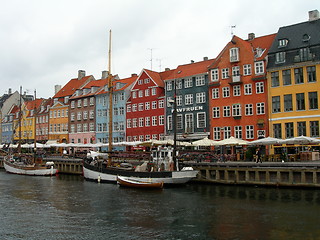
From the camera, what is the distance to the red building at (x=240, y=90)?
45.8 m

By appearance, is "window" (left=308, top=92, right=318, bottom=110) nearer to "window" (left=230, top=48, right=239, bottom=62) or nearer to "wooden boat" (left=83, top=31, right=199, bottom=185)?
"window" (left=230, top=48, right=239, bottom=62)

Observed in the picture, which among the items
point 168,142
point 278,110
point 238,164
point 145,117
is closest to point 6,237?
point 238,164

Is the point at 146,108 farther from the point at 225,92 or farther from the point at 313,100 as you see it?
the point at 313,100

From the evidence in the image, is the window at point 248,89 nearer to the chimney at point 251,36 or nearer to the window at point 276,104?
the window at point 276,104

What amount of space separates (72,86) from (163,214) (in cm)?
6187

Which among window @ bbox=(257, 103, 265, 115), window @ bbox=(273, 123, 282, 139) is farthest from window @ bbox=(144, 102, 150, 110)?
window @ bbox=(273, 123, 282, 139)

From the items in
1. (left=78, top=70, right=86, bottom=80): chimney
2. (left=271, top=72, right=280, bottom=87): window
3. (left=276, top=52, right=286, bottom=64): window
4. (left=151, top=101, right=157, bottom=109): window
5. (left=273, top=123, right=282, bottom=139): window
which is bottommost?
(left=273, top=123, right=282, bottom=139): window

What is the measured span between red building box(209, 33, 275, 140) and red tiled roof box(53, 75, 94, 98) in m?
34.8

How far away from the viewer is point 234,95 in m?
48.2

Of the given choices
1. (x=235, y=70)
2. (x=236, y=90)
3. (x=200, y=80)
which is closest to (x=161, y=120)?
(x=200, y=80)

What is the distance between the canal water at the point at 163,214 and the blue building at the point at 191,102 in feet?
64.4

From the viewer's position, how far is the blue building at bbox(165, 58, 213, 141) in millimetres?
51125

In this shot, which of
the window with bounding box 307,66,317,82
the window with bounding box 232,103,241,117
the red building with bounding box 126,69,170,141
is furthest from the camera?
the red building with bounding box 126,69,170,141

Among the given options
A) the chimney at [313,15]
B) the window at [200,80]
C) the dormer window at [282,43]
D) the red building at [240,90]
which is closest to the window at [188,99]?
the window at [200,80]
